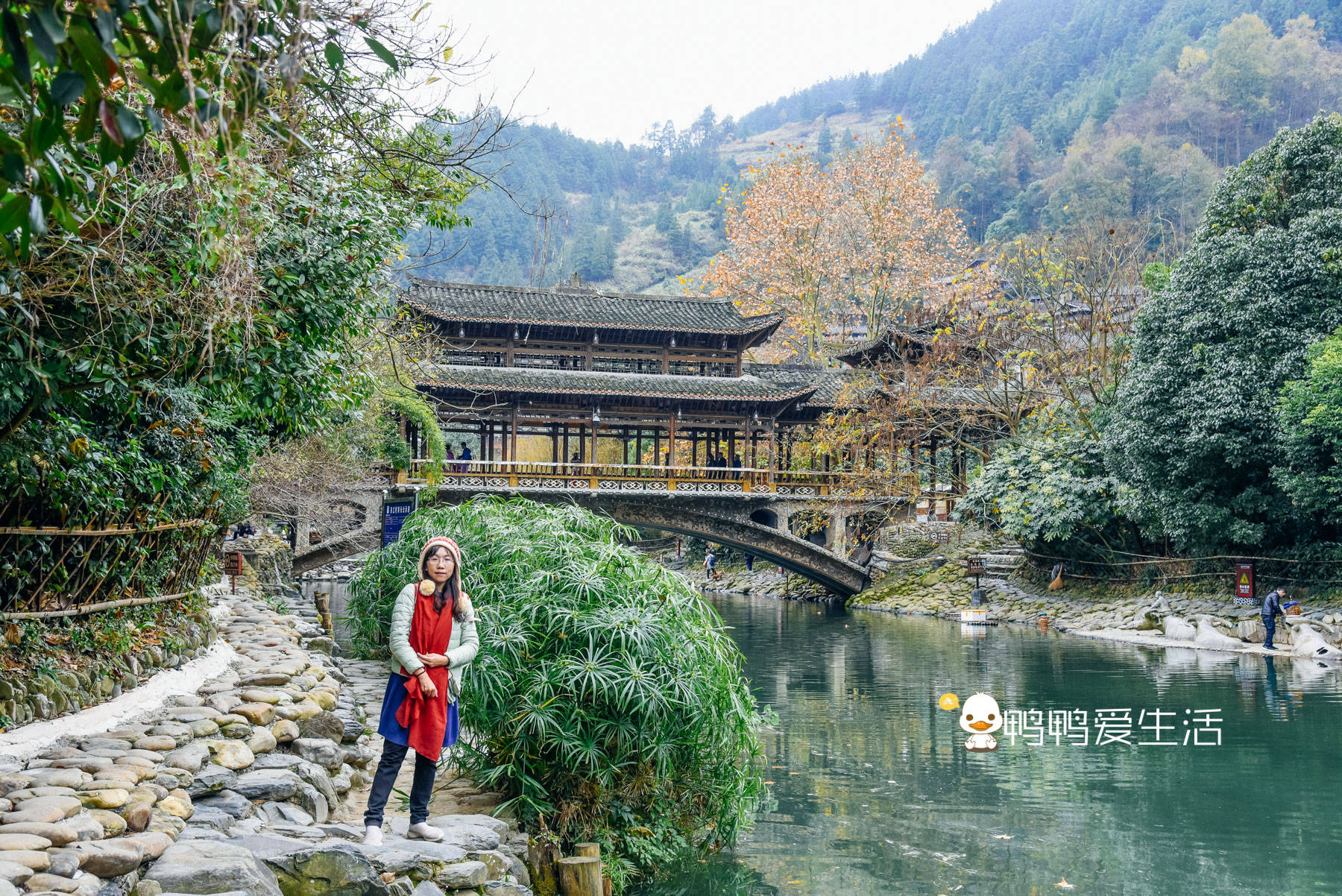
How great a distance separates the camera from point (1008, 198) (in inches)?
2896

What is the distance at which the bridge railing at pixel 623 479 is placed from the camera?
25.6m

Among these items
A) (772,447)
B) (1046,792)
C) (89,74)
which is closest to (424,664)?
(89,74)

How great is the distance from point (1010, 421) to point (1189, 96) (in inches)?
2183

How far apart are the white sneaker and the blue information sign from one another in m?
8.42

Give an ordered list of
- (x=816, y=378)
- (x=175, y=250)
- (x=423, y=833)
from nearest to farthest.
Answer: (x=423, y=833) < (x=175, y=250) < (x=816, y=378)

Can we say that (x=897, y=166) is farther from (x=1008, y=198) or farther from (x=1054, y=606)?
(x=1008, y=198)

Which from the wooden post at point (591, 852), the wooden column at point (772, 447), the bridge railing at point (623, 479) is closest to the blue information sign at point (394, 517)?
the wooden post at point (591, 852)

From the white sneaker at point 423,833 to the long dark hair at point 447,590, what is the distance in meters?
1.10

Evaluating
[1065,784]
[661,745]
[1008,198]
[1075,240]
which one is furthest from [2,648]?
[1008,198]

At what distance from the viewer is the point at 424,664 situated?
492 centimetres

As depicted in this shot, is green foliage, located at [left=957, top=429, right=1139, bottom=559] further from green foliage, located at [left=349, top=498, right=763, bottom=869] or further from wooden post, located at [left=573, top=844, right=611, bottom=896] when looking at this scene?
wooden post, located at [left=573, top=844, right=611, bottom=896]

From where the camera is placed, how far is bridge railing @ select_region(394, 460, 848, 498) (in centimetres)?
2564

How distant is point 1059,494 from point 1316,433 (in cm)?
646

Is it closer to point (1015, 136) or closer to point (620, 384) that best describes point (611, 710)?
point (620, 384)
